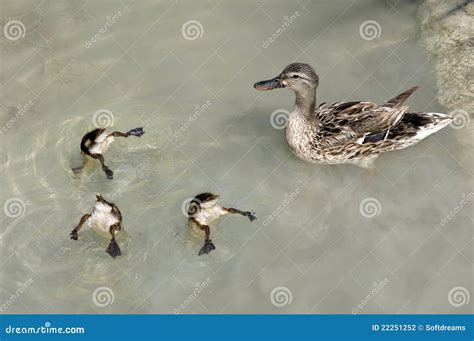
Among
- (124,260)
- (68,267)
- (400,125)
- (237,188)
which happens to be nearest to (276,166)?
(237,188)

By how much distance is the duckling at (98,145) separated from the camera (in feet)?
24.4

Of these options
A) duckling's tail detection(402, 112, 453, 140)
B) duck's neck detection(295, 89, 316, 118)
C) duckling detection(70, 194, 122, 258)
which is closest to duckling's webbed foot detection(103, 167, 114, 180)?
duckling detection(70, 194, 122, 258)

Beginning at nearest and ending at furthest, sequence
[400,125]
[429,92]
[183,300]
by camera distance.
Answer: [183,300], [400,125], [429,92]

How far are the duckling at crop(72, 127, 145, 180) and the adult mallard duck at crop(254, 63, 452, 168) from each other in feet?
5.74

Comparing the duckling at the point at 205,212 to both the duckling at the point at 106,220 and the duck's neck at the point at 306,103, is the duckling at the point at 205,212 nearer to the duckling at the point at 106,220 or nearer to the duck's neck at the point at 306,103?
the duckling at the point at 106,220

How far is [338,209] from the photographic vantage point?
755 centimetres

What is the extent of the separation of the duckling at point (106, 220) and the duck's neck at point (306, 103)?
225cm

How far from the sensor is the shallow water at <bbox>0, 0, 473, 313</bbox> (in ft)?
23.4

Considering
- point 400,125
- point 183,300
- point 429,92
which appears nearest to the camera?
point 183,300

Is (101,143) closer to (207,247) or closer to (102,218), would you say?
(102,218)

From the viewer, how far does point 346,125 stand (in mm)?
7438

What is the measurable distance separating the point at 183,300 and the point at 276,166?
6.15 feet

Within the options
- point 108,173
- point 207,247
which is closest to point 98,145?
point 108,173

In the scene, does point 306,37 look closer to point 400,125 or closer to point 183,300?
point 400,125
